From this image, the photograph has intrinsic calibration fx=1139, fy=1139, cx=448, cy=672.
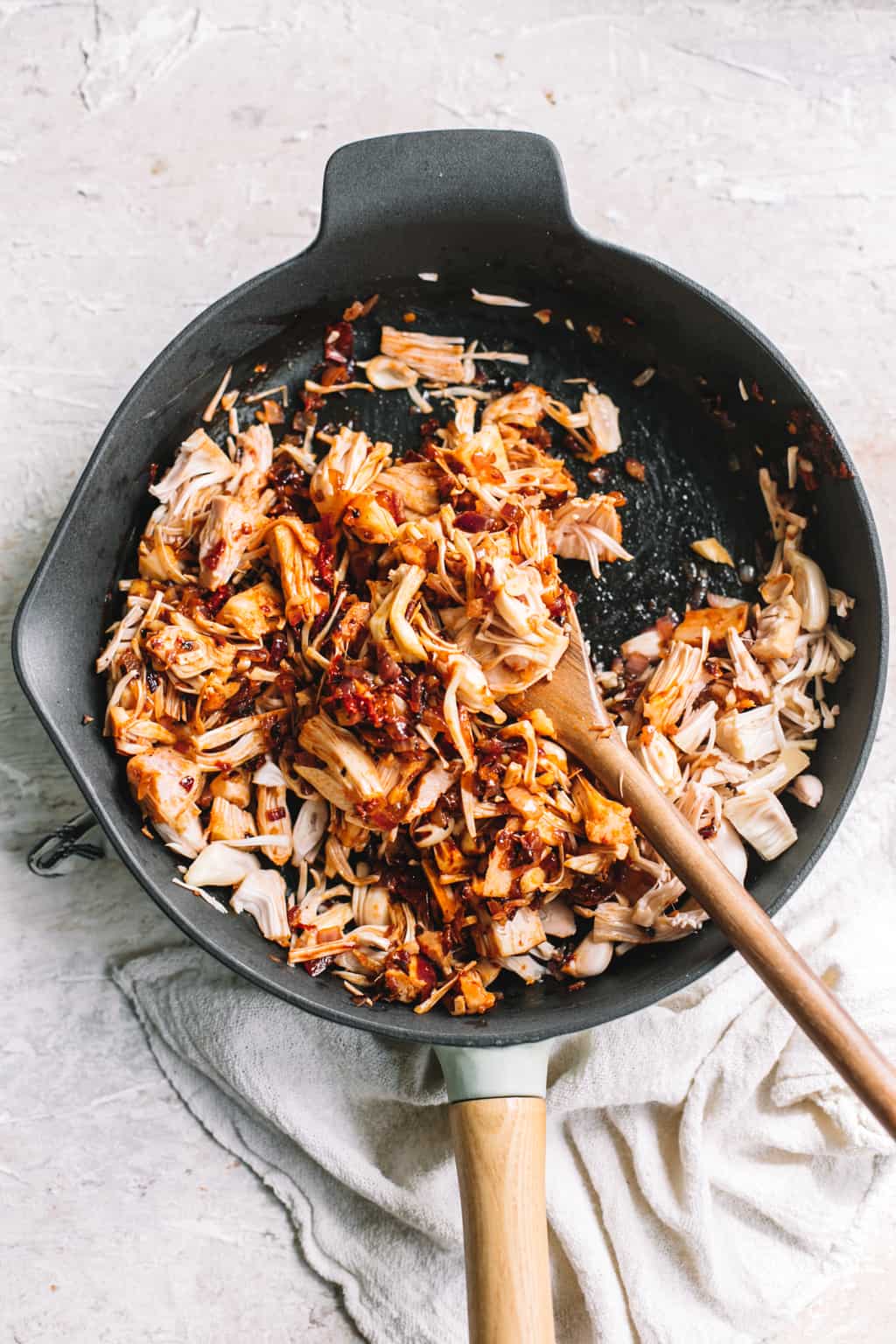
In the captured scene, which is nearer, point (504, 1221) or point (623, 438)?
point (504, 1221)

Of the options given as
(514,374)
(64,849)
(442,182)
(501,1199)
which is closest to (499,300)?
(514,374)

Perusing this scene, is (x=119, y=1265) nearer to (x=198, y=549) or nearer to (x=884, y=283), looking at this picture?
(x=198, y=549)

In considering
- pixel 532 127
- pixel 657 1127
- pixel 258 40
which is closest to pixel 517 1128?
pixel 657 1127

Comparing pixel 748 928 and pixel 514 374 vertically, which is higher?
pixel 514 374

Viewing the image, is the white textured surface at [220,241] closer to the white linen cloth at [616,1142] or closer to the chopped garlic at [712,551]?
the white linen cloth at [616,1142]

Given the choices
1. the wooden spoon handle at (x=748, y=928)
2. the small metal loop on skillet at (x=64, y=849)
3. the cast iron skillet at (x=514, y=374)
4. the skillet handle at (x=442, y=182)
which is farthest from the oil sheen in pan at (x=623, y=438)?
the small metal loop on skillet at (x=64, y=849)

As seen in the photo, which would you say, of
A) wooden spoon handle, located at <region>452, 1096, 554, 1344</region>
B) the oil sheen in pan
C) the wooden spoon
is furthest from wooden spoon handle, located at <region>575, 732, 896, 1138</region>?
wooden spoon handle, located at <region>452, 1096, 554, 1344</region>

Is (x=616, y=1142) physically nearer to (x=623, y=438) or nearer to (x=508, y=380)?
(x=623, y=438)

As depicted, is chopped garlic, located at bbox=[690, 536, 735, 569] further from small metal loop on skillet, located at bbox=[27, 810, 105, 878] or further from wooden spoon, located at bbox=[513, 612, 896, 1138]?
small metal loop on skillet, located at bbox=[27, 810, 105, 878]
